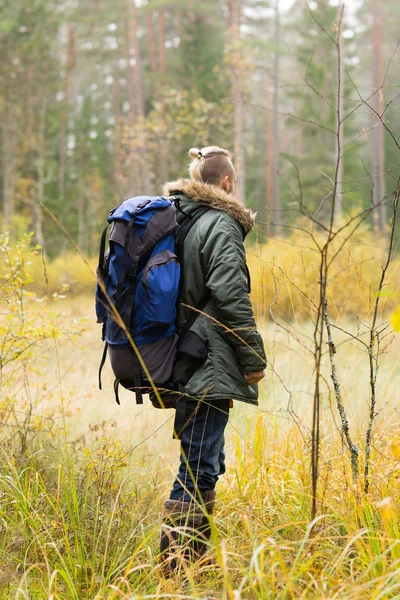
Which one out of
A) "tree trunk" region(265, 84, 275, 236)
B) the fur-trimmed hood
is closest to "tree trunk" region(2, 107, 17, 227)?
"tree trunk" region(265, 84, 275, 236)

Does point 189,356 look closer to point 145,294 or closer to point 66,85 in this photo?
point 145,294

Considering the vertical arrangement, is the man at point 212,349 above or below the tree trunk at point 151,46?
below

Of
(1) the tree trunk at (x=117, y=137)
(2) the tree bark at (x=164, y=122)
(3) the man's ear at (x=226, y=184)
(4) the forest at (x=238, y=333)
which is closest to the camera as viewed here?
(4) the forest at (x=238, y=333)

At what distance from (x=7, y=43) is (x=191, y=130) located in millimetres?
7384

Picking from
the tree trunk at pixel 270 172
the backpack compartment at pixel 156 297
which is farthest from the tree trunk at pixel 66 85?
the backpack compartment at pixel 156 297

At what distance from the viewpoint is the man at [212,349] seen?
8.96ft

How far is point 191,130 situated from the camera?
1577 centimetres

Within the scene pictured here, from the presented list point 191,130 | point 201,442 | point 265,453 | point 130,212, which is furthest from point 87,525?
point 191,130

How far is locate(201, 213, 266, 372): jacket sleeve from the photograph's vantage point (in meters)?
2.73

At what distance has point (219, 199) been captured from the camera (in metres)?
2.89

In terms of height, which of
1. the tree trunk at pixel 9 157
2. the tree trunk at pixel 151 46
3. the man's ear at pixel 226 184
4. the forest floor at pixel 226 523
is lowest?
the forest floor at pixel 226 523

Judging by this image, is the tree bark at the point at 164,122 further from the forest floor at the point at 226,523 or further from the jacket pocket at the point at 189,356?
the jacket pocket at the point at 189,356

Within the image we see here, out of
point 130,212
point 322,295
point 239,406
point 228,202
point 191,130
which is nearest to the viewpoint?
point 322,295

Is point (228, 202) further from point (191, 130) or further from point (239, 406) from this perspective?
point (191, 130)
